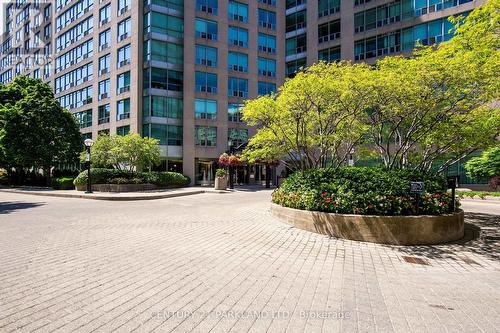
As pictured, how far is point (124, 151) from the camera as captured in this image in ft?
83.8

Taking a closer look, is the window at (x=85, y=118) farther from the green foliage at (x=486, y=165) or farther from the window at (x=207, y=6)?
the green foliage at (x=486, y=165)

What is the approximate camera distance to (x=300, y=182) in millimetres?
10656

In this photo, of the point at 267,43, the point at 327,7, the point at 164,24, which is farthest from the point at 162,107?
the point at 327,7

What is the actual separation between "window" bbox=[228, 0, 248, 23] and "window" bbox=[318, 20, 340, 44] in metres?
10.0

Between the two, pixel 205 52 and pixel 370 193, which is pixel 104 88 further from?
pixel 370 193

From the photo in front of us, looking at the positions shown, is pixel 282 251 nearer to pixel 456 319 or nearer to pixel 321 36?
pixel 456 319

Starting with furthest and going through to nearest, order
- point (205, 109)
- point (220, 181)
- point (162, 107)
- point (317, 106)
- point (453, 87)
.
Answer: point (205, 109) → point (162, 107) → point (220, 181) → point (317, 106) → point (453, 87)

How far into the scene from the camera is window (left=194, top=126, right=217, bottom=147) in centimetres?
3759

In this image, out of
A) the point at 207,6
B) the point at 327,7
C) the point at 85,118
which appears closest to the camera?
the point at 207,6

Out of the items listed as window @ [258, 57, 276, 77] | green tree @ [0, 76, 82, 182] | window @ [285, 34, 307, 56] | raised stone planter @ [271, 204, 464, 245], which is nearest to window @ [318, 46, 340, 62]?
window @ [285, 34, 307, 56]

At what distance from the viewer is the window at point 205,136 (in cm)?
3759

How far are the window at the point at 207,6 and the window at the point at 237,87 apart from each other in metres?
8.52

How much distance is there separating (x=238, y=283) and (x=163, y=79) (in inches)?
1378

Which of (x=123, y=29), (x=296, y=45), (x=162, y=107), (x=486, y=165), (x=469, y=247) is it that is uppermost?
(x=123, y=29)
